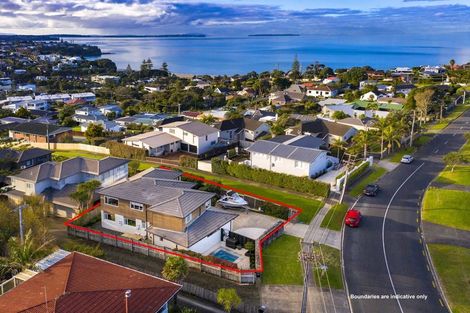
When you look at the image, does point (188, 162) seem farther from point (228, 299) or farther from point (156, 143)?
point (228, 299)

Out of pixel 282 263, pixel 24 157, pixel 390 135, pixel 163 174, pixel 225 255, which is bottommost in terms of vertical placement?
pixel 225 255

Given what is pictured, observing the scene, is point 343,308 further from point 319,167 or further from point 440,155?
point 440,155

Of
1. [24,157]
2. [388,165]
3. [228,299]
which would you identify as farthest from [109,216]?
[388,165]

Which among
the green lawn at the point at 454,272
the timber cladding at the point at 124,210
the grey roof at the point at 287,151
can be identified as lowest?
the green lawn at the point at 454,272

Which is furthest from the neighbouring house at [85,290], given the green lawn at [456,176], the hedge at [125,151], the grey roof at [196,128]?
the grey roof at [196,128]

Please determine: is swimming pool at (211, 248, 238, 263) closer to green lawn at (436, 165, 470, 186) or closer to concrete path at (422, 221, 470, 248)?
concrete path at (422, 221, 470, 248)

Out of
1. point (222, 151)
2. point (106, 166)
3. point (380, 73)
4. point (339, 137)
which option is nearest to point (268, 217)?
point (106, 166)

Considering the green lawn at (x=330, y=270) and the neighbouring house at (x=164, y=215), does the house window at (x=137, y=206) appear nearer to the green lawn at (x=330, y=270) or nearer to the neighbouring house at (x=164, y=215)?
the neighbouring house at (x=164, y=215)
